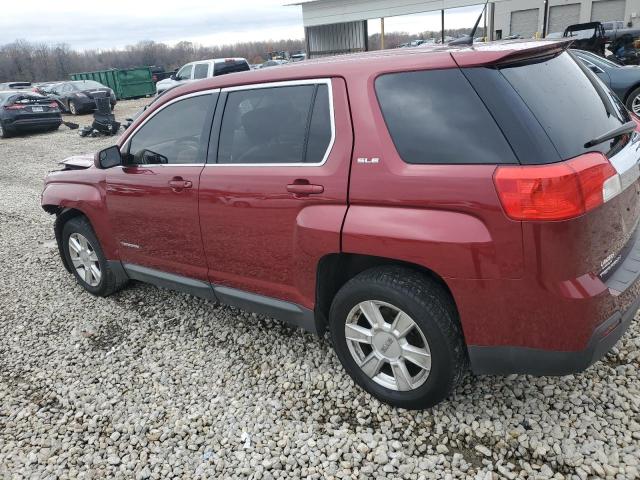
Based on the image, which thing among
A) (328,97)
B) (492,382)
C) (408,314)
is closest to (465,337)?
(408,314)

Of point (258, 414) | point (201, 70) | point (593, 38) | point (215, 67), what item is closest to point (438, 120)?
point (258, 414)

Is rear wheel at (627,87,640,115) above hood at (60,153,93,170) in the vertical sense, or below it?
below

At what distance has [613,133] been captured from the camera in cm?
237

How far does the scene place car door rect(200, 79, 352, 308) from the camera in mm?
2668

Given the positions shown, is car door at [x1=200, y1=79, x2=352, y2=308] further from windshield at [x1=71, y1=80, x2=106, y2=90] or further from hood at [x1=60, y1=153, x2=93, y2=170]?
windshield at [x1=71, y1=80, x2=106, y2=90]

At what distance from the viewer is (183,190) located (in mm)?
3387

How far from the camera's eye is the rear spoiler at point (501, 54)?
226 cm

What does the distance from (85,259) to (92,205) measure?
25.4 inches

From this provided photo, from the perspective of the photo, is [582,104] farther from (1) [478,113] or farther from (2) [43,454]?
(2) [43,454]

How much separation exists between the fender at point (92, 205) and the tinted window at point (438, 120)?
2.63m

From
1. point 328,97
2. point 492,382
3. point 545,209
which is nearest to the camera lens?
point 545,209

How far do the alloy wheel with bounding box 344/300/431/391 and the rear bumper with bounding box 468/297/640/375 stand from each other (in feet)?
0.90

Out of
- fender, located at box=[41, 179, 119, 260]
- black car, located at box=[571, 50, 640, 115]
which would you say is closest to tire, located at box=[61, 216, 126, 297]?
fender, located at box=[41, 179, 119, 260]

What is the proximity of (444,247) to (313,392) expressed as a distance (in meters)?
1.32
